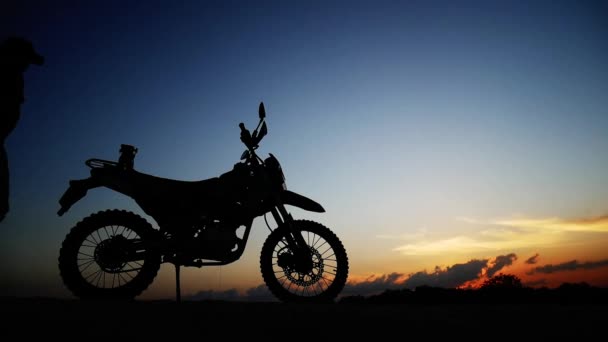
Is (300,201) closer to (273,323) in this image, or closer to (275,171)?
(275,171)

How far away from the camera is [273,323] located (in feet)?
9.71

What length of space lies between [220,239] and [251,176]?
1.00 metres

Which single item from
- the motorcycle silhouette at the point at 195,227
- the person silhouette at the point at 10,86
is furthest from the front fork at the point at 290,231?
the person silhouette at the point at 10,86

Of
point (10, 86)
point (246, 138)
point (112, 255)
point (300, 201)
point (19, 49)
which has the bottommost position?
point (112, 255)

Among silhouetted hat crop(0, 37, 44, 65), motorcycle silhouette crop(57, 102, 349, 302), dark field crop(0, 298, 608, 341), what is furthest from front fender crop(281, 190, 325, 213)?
silhouetted hat crop(0, 37, 44, 65)

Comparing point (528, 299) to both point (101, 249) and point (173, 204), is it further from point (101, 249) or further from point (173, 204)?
point (101, 249)

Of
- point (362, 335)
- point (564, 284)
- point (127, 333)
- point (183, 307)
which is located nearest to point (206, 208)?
point (183, 307)

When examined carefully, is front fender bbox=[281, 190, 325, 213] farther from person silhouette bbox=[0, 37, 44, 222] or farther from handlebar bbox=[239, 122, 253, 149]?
person silhouette bbox=[0, 37, 44, 222]

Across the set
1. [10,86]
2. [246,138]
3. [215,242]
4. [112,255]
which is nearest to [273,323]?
[215,242]

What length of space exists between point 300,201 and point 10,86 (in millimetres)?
3837

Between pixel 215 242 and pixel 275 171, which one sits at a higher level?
pixel 275 171

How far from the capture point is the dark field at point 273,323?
104 inches

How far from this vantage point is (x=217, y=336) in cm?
259

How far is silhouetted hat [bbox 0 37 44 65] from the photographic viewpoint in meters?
4.56
